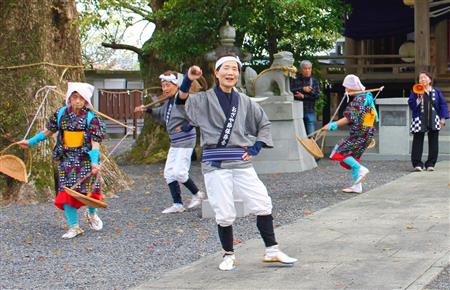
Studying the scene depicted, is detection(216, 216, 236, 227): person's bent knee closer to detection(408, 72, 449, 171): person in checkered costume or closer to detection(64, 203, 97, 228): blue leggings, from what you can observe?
detection(64, 203, 97, 228): blue leggings

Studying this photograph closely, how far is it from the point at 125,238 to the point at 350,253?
7.72ft

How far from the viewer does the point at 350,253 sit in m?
7.11

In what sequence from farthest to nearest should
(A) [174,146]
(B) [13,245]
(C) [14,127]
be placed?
(C) [14,127]
(A) [174,146]
(B) [13,245]

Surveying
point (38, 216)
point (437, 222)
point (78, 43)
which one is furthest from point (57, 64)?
point (437, 222)

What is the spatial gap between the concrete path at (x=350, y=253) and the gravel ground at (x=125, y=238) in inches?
10.6

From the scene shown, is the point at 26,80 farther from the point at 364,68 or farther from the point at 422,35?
the point at 364,68

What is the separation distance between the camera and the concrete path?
20.3ft

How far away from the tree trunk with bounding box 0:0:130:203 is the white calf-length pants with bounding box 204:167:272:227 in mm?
5208

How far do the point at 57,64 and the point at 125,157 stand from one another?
240 inches

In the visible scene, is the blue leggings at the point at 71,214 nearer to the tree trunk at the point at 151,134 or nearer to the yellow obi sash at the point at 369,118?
the yellow obi sash at the point at 369,118

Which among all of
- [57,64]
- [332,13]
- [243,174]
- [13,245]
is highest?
[332,13]

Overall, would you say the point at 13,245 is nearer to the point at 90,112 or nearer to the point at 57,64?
the point at 90,112

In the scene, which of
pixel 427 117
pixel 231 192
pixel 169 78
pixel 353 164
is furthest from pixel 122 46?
pixel 231 192

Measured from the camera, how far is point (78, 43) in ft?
42.2
